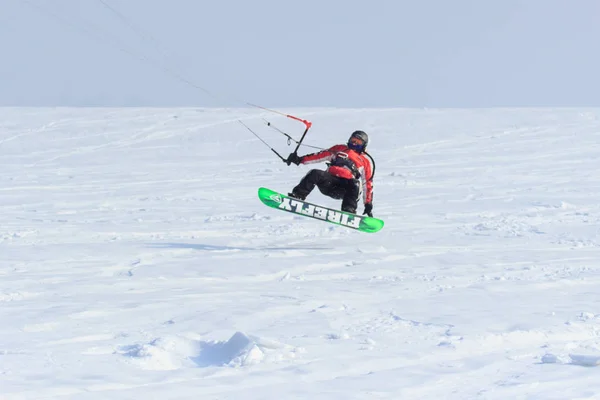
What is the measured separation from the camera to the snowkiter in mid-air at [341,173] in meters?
10.0

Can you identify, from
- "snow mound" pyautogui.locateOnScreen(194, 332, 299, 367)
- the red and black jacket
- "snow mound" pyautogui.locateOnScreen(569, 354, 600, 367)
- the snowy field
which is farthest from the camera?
the red and black jacket

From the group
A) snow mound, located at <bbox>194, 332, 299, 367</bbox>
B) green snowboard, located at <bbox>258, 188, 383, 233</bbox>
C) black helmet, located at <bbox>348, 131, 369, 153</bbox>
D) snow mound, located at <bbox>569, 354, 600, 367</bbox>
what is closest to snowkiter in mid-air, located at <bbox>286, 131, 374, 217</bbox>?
black helmet, located at <bbox>348, 131, 369, 153</bbox>

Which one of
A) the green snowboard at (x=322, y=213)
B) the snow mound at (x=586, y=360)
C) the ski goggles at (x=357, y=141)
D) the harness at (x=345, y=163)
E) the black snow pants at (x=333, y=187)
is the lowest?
the snow mound at (x=586, y=360)

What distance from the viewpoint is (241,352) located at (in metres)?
4.79

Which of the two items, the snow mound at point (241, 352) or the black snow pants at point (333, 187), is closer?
the snow mound at point (241, 352)

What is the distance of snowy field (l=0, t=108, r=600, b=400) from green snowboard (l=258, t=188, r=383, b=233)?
0.85 feet

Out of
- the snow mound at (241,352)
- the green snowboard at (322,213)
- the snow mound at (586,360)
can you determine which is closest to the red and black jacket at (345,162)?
the green snowboard at (322,213)

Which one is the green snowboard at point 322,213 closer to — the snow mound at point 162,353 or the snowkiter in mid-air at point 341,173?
the snowkiter in mid-air at point 341,173

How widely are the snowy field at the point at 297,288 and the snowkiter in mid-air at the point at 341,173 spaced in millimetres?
577

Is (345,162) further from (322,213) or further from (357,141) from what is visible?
(322,213)

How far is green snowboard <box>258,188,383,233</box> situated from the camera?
1006cm

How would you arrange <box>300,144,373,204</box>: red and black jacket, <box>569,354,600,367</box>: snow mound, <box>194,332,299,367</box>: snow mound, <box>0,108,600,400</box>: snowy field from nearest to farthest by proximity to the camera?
1. <box>0,108,600,400</box>: snowy field
2. <box>569,354,600,367</box>: snow mound
3. <box>194,332,299,367</box>: snow mound
4. <box>300,144,373,204</box>: red and black jacket

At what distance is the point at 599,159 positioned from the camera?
18.1 metres

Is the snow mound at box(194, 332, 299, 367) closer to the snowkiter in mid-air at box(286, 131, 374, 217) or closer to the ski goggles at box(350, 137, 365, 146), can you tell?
the snowkiter in mid-air at box(286, 131, 374, 217)
